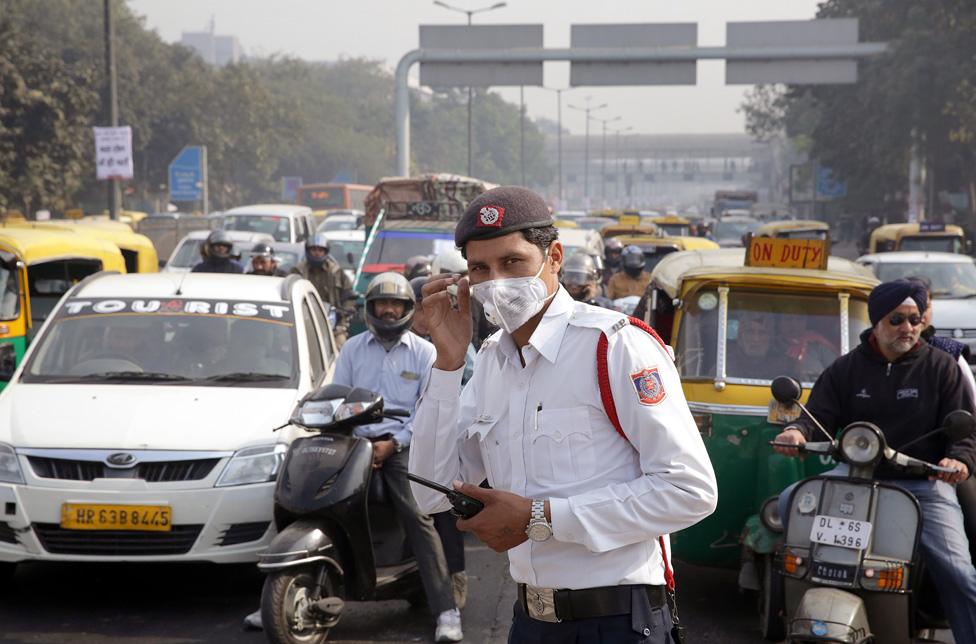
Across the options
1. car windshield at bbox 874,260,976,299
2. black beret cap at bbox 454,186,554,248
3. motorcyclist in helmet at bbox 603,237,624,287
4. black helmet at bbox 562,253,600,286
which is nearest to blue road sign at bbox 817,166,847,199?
motorcyclist in helmet at bbox 603,237,624,287

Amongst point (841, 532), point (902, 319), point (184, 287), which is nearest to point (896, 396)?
point (902, 319)

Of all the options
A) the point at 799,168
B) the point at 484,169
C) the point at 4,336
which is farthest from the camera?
the point at 484,169

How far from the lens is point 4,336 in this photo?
11.4 metres

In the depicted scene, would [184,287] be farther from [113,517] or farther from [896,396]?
[896,396]

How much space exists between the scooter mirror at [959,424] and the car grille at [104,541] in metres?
3.63

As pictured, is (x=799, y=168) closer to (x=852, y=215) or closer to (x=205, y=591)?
(x=852, y=215)

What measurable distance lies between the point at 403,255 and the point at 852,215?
46611mm

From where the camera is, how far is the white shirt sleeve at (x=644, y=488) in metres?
2.92

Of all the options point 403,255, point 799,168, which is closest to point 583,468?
point 403,255

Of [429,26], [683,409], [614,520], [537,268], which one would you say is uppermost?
[429,26]

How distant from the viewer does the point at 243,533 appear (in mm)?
6980

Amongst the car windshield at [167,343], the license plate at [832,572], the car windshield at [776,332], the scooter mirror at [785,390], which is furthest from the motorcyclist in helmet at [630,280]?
the license plate at [832,572]

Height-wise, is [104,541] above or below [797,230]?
below

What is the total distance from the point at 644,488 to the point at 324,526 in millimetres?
3580
